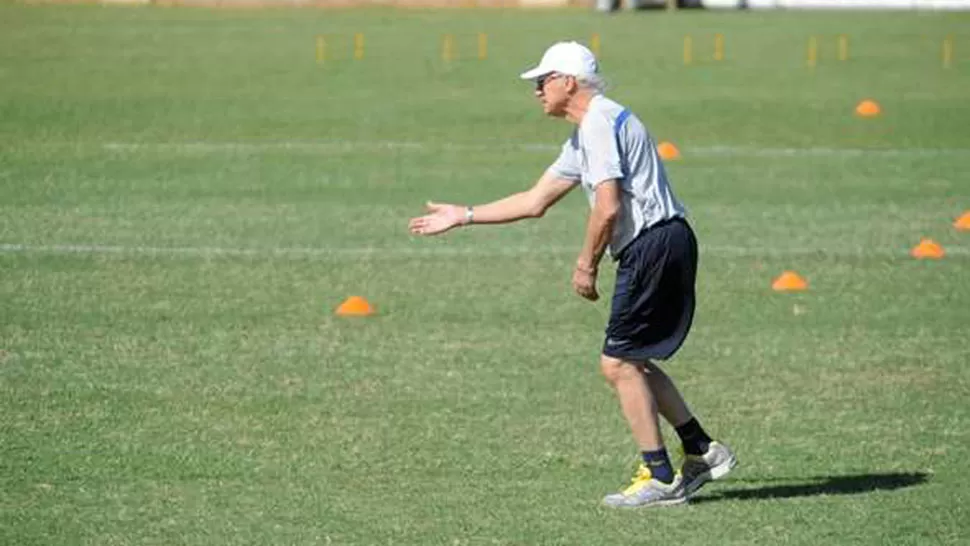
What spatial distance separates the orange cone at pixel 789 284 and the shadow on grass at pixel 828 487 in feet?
19.3

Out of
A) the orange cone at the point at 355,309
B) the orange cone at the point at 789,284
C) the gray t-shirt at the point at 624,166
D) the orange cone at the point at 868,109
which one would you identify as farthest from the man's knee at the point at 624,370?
the orange cone at the point at 868,109

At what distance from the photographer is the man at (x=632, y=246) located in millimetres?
10336

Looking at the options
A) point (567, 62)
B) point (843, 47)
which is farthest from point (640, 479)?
point (843, 47)

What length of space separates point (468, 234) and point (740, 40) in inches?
1156

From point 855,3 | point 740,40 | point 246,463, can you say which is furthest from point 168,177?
point 855,3

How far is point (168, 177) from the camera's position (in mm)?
24203

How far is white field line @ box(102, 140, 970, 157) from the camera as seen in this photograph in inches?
1074

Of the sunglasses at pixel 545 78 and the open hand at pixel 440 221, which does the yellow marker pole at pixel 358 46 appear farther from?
the sunglasses at pixel 545 78

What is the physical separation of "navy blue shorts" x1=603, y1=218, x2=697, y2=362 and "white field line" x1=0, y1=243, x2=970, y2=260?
837cm

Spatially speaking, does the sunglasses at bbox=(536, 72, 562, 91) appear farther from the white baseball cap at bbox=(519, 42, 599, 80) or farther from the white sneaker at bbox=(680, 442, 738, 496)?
the white sneaker at bbox=(680, 442, 738, 496)

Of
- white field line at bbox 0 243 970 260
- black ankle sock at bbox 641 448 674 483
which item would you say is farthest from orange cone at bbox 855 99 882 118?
black ankle sock at bbox 641 448 674 483

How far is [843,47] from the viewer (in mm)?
46500

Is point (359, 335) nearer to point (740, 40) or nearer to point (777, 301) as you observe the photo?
point (777, 301)

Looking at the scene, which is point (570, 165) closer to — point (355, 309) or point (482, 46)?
point (355, 309)
